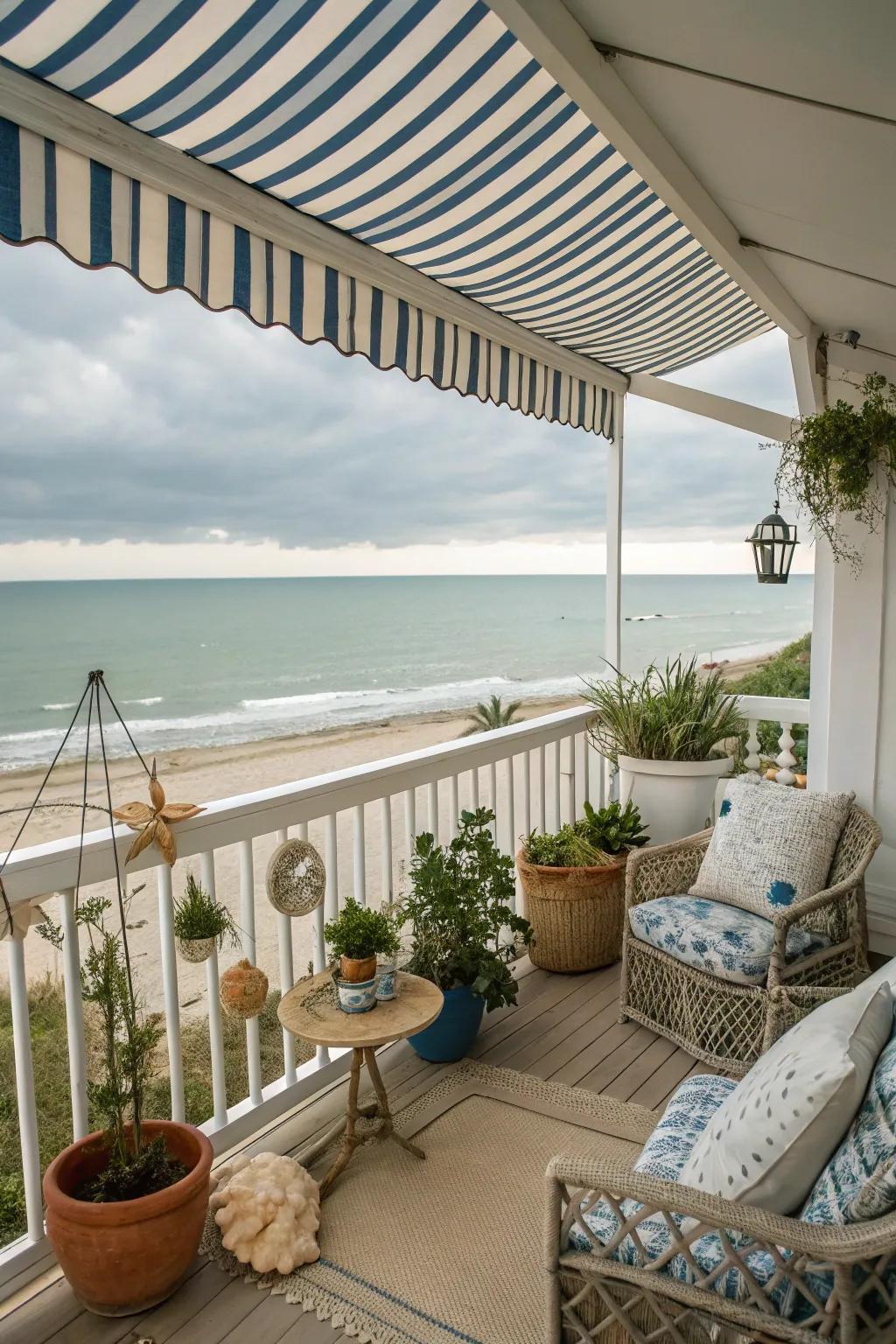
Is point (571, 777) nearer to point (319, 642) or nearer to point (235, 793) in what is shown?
point (235, 793)

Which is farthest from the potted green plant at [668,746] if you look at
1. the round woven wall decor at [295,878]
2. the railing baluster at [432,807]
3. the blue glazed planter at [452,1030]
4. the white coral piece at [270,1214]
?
the white coral piece at [270,1214]

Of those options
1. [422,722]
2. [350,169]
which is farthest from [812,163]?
[422,722]

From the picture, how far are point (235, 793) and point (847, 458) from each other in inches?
749

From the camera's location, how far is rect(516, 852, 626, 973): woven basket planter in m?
3.73

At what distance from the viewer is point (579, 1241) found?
Result: 1626 millimetres

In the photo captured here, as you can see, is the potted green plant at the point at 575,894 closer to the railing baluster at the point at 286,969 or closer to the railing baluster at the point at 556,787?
the railing baluster at the point at 556,787

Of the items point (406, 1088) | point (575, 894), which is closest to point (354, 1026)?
point (406, 1088)

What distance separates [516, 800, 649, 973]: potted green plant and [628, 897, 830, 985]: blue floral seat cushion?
0.46 m

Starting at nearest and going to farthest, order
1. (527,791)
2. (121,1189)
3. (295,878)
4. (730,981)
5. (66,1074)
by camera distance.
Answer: (121,1189), (295,878), (730,981), (527,791), (66,1074)

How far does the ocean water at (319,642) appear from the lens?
72.9ft

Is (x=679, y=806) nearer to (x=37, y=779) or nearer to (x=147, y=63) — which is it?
(x=147, y=63)

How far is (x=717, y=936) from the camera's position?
2984 mm

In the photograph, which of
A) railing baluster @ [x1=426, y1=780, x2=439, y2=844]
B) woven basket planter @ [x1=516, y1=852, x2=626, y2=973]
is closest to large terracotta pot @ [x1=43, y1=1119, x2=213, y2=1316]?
railing baluster @ [x1=426, y1=780, x2=439, y2=844]

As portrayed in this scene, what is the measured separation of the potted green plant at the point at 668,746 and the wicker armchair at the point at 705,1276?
2674 mm
